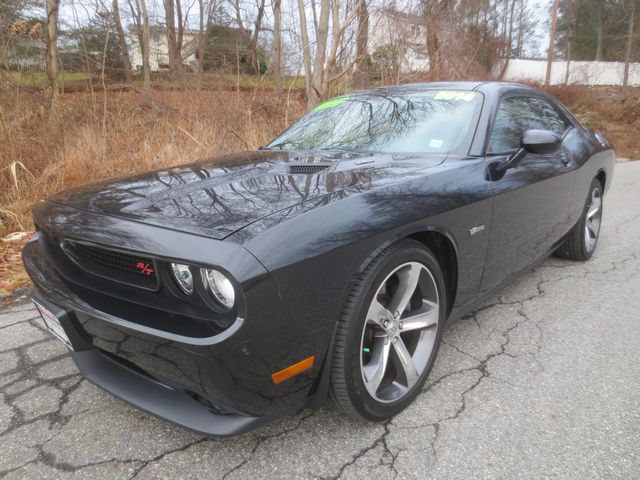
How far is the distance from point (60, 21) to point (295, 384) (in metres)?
7.84

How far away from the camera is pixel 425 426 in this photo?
1.93 meters

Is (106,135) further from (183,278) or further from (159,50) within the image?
(183,278)

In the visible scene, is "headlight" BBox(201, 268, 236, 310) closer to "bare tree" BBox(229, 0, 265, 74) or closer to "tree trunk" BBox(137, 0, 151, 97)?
"tree trunk" BBox(137, 0, 151, 97)

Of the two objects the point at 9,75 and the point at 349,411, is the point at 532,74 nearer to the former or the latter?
the point at 9,75

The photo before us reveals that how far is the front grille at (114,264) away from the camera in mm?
1632

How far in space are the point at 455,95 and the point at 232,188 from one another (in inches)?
62.5

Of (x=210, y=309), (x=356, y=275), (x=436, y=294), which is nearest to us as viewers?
(x=210, y=309)

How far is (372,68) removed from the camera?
10.2 metres

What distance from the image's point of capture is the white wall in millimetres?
21547

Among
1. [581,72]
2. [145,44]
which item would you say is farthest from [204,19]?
[581,72]

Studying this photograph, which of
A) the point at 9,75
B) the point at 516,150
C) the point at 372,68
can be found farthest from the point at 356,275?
the point at 372,68

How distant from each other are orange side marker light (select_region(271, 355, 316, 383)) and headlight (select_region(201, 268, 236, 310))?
0.28 m

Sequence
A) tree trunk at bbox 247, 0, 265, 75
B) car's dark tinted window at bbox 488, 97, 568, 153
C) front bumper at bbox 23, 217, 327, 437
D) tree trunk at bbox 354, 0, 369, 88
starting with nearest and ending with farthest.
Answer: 1. front bumper at bbox 23, 217, 327, 437
2. car's dark tinted window at bbox 488, 97, 568, 153
3. tree trunk at bbox 354, 0, 369, 88
4. tree trunk at bbox 247, 0, 265, 75

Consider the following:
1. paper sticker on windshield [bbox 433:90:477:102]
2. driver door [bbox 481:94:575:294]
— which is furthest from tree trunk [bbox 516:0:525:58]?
paper sticker on windshield [bbox 433:90:477:102]
